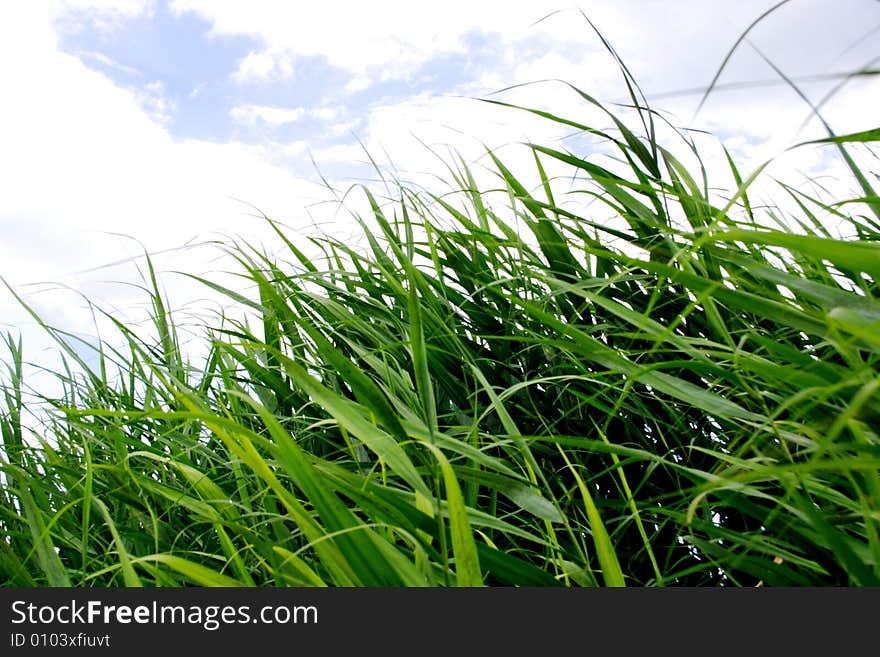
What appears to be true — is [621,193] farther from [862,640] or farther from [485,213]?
[862,640]

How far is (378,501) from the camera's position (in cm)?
66

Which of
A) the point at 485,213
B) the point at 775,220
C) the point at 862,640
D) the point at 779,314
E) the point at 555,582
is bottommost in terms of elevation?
the point at 862,640

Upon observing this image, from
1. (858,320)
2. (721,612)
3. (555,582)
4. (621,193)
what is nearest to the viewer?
(858,320)

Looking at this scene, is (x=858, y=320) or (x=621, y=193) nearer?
(x=858, y=320)

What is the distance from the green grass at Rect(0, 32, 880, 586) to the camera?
0.62 meters

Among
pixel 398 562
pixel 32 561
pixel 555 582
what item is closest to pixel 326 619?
pixel 398 562

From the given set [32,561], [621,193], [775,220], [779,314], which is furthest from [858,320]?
[32,561]

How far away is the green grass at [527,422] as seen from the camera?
2.02 feet

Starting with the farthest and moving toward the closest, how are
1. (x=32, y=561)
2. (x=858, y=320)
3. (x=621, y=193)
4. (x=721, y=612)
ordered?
(x=32, y=561) < (x=621, y=193) < (x=721, y=612) < (x=858, y=320)

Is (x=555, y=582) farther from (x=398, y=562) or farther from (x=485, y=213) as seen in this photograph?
(x=485, y=213)

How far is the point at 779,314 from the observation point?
664mm

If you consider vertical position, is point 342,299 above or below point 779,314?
above

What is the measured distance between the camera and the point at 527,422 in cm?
104

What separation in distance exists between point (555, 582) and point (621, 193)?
1.82 ft
